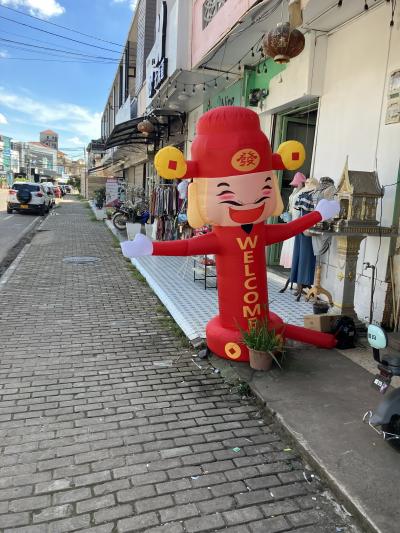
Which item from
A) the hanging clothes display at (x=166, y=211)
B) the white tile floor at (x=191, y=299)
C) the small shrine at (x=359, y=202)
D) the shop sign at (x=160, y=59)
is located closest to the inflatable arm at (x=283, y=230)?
the small shrine at (x=359, y=202)

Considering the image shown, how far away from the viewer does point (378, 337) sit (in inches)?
106

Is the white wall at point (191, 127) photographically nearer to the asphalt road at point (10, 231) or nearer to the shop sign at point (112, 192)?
the asphalt road at point (10, 231)

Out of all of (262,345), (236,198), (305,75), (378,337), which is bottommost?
(262,345)

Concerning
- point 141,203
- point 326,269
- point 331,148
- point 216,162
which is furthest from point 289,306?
point 141,203

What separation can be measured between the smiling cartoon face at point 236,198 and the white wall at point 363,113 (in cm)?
182

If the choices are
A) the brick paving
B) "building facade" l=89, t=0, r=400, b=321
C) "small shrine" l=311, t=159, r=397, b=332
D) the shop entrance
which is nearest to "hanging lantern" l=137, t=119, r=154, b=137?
"building facade" l=89, t=0, r=400, b=321

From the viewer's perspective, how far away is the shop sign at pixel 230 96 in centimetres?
912

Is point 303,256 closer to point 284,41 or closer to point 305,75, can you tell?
point 305,75

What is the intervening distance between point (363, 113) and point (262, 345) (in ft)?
11.4

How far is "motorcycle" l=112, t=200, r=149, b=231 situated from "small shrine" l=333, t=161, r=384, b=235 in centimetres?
1073

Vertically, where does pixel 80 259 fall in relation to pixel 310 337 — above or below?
below

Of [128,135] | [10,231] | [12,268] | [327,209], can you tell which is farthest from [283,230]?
[10,231]

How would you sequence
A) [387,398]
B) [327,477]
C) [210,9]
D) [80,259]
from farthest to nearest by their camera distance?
[80,259]
[210,9]
[387,398]
[327,477]

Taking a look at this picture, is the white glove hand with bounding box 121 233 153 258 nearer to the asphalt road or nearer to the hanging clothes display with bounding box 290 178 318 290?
the hanging clothes display with bounding box 290 178 318 290
